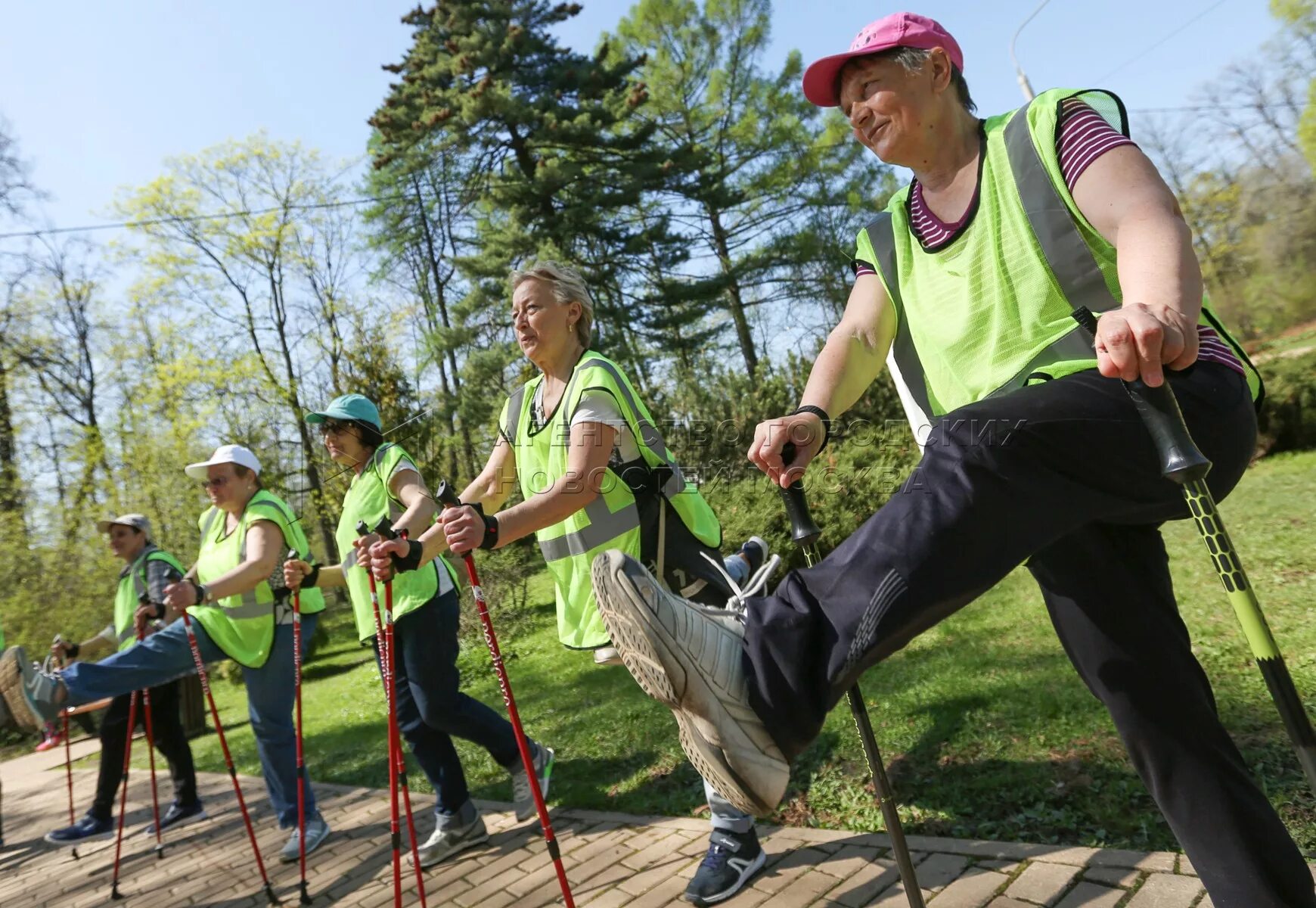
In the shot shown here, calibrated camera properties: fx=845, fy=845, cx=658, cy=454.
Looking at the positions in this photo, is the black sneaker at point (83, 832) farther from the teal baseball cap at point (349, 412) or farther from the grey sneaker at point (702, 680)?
the grey sneaker at point (702, 680)

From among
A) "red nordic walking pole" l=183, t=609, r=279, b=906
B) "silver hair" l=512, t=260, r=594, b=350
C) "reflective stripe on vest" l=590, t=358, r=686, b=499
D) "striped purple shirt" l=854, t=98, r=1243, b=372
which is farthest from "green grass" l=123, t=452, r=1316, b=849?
"silver hair" l=512, t=260, r=594, b=350

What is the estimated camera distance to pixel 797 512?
204 cm

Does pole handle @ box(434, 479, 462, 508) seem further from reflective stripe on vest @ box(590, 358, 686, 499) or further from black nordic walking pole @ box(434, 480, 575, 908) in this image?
reflective stripe on vest @ box(590, 358, 686, 499)

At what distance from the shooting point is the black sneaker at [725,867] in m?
2.85

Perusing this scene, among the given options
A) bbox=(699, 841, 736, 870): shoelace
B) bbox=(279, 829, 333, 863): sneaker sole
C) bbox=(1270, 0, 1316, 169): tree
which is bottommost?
bbox=(279, 829, 333, 863): sneaker sole

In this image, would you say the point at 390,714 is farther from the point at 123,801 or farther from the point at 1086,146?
the point at 1086,146

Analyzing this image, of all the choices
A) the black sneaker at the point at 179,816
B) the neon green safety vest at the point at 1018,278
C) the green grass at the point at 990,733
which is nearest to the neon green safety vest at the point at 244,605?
the green grass at the point at 990,733

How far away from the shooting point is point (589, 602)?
3.02m

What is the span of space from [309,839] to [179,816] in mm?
2141

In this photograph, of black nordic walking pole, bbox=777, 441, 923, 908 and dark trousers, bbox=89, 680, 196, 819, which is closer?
black nordic walking pole, bbox=777, 441, 923, 908

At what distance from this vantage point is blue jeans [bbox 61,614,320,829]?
14.9 ft

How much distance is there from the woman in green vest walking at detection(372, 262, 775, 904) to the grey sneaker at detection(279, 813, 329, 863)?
7.84ft

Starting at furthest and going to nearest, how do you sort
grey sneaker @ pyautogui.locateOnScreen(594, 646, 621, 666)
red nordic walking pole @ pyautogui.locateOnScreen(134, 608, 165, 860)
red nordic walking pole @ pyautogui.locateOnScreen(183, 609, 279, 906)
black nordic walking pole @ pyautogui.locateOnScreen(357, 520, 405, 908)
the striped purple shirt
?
1. red nordic walking pole @ pyautogui.locateOnScreen(134, 608, 165, 860)
2. red nordic walking pole @ pyautogui.locateOnScreen(183, 609, 279, 906)
3. black nordic walking pole @ pyautogui.locateOnScreen(357, 520, 405, 908)
4. grey sneaker @ pyautogui.locateOnScreen(594, 646, 621, 666)
5. the striped purple shirt

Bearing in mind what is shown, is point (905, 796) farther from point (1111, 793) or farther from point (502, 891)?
point (502, 891)
